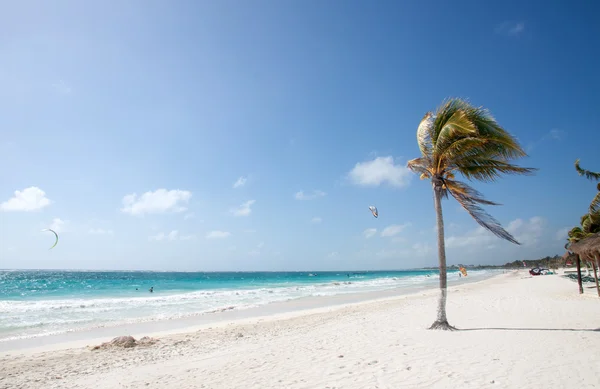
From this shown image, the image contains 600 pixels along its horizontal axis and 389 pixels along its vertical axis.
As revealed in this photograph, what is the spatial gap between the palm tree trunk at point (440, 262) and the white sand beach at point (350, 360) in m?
0.50

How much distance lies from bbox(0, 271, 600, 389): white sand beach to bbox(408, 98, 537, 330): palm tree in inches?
84.6

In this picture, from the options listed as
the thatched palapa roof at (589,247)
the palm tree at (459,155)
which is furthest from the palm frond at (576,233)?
the palm tree at (459,155)

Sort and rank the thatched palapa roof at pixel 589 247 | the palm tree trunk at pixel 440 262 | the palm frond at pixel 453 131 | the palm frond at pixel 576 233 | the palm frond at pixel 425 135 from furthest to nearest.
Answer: the palm frond at pixel 576 233
the thatched palapa roof at pixel 589 247
the palm frond at pixel 425 135
the palm tree trunk at pixel 440 262
the palm frond at pixel 453 131

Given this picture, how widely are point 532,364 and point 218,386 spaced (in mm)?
5502

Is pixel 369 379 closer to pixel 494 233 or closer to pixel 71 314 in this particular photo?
pixel 494 233

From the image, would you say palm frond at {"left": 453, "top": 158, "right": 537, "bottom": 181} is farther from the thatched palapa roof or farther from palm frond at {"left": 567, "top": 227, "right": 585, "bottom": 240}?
palm frond at {"left": 567, "top": 227, "right": 585, "bottom": 240}

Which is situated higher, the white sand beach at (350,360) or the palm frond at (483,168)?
the palm frond at (483,168)

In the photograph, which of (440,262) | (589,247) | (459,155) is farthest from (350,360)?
(589,247)

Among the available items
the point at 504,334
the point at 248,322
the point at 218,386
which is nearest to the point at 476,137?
the point at 504,334

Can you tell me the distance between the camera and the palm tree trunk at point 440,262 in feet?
30.7

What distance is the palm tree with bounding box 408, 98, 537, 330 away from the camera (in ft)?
28.8

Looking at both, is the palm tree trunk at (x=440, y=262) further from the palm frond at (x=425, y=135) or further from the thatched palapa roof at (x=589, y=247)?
the thatched palapa roof at (x=589, y=247)

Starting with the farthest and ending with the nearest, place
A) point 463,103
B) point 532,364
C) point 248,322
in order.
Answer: point 248,322 → point 463,103 → point 532,364

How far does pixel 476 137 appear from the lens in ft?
28.7
